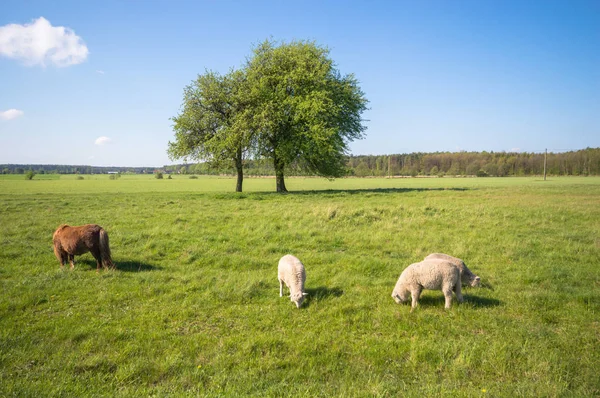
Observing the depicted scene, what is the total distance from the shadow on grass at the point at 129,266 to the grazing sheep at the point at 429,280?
7.15 metres

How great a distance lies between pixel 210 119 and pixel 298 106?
10.0m

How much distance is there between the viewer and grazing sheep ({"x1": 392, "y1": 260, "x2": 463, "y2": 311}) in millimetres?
7035

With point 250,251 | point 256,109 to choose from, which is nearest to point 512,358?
point 250,251

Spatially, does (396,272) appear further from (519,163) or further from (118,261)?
(519,163)

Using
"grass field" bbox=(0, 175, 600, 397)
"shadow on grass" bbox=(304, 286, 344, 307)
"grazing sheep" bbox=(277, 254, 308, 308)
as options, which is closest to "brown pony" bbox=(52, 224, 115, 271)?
"grass field" bbox=(0, 175, 600, 397)

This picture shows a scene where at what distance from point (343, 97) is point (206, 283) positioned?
3149 centimetres

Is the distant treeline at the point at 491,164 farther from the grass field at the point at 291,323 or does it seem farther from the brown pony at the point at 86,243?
the brown pony at the point at 86,243

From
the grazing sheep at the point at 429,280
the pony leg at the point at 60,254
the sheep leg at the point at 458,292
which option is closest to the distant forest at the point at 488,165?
the pony leg at the point at 60,254

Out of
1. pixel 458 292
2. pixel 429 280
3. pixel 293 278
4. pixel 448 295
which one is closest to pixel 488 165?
pixel 458 292

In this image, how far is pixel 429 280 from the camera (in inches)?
278

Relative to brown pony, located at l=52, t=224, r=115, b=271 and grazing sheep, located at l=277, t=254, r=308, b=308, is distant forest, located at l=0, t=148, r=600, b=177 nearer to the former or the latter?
brown pony, located at l=52, t=224, r=115, b=271

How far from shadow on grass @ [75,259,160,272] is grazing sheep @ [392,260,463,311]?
7150mm

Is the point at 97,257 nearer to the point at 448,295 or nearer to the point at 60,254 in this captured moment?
the point at 60,254

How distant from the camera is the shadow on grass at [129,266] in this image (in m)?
9.77
